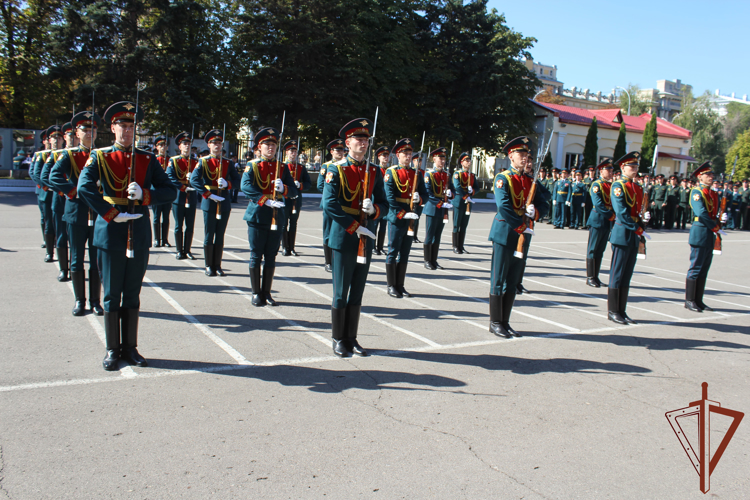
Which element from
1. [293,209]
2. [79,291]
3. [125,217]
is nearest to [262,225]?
[79,291]

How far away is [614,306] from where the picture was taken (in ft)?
24.5

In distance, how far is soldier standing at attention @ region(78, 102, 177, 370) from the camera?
475 cm

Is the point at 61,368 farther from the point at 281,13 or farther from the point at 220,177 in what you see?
the point at 281,13

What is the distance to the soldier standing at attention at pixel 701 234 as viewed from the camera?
27.1ft

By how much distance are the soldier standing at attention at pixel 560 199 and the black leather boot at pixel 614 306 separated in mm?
13940

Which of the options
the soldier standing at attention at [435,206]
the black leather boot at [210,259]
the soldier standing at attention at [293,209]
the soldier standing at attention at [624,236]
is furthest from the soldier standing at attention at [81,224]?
the soldier standing at attention at [624,236]

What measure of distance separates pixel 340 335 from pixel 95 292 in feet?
9.81

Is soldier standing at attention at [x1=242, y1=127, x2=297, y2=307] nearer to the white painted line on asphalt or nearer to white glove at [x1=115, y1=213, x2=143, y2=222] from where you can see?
the white painted line on asphalt

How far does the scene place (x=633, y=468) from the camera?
360 centimetres

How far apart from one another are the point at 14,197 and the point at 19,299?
1672 cm

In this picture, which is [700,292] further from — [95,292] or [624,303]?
[95,292]

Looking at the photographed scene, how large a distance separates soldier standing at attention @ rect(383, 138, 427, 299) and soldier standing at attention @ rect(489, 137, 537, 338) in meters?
2.00

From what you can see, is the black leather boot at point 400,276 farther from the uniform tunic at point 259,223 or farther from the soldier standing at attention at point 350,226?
the soldier standing at attention at point 350,226

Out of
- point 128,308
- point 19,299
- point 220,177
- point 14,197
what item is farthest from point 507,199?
point 14,197
